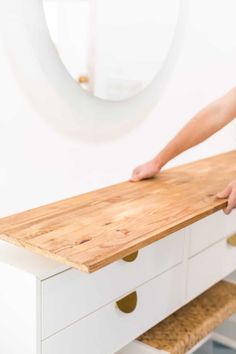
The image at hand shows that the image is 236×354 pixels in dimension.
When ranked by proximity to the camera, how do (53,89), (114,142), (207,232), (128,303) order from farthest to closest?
(114,142), (207,232), (53,89), (128,303)

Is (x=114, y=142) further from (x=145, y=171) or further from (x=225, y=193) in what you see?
(x=225, y=193)

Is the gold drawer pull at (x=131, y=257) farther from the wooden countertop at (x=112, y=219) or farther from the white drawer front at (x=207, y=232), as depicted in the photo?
the white drawer front at (x=207, y=232)

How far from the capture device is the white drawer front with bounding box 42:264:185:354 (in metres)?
1.18

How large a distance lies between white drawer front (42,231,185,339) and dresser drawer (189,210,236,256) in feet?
0.27

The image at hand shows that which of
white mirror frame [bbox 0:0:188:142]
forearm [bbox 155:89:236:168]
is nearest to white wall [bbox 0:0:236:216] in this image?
white mirror frame [bbox 0:0:188:142]

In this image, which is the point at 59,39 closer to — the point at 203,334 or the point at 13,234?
the point at 13,234

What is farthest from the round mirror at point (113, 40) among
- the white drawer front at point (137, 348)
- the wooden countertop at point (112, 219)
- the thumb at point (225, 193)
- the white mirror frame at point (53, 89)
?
the white drawer front at point (137, 348)

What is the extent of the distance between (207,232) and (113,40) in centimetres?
67

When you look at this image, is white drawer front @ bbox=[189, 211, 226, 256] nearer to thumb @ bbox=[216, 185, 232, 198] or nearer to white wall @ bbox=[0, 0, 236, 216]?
thumb @ bbox=[216, 185, 232, 198]

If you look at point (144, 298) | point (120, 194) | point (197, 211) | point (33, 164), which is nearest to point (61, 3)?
point (33, 164)

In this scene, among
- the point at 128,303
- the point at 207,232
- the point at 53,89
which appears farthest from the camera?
the point at 207,232

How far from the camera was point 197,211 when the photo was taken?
54.5 inches

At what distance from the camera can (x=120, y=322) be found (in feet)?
4.32

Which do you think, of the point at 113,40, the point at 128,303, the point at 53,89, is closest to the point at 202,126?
the point at 113,40
